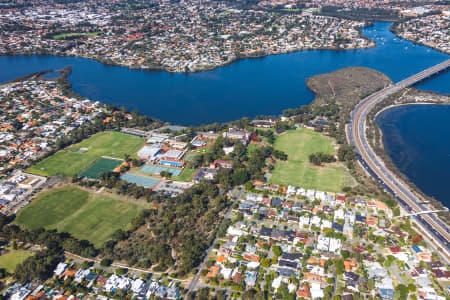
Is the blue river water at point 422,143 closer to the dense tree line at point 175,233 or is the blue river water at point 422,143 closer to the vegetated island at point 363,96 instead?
the vegetated island at point 363,96

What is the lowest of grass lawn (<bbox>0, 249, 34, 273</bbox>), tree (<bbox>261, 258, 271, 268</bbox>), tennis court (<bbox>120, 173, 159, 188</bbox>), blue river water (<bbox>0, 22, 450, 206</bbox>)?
grass lawn (<bbox>0, 249, 34, 273</bbox>)

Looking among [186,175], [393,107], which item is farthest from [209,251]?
[393,107]

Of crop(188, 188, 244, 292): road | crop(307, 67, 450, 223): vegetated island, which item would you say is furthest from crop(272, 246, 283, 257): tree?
crop(307, 67, 450, 223): vegetated island

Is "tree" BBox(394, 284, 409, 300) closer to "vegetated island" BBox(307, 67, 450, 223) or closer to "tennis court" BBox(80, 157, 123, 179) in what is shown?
"vegetated island" BBox(307, 67, 450, 223)

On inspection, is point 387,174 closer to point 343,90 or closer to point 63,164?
point 343,90

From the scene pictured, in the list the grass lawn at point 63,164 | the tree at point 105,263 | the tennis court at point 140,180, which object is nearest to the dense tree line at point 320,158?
the tennis court at point 140,180

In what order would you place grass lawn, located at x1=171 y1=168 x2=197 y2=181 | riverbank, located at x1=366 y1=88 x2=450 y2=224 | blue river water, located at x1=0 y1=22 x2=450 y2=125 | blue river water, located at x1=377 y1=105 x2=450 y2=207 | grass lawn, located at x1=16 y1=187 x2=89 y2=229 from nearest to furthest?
grass lawn, located at x1=16 y1=187 x2=89 y2=229, riverbank, located at x1=366 y1=88 x2=450 y2=224, grass lawn, located at x1=171 y1=168 x2=197 y2=181, blue river water, located at x1=377 y1=105 x2=450 y2=207, blue river water, located at x1=0 y1=22 x2=450 y2=125
